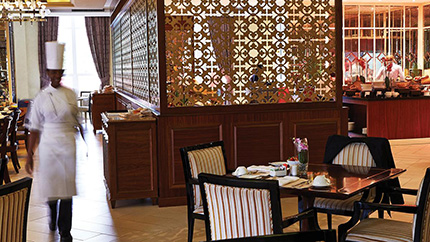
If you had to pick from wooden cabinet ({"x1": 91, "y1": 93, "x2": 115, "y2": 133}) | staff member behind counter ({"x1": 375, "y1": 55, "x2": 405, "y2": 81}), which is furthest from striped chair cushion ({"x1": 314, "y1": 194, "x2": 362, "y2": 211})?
staff member behind counter ({"x1": 375, "y1": 55, "x2": 405, "y2": 81})

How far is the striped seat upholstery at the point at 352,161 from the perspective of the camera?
431 centimetres

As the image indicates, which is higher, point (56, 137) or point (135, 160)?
point (56, 137)

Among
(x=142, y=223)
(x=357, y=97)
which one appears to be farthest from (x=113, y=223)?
(x=357, y=97)

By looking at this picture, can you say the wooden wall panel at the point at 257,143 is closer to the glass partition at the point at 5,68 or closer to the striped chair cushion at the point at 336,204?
the striped chair cushion at the point at 336,204

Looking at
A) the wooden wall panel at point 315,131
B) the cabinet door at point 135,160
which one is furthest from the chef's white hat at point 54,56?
the wooden wall panel at point 315,131

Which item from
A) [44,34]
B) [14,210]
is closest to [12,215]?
[14,210]

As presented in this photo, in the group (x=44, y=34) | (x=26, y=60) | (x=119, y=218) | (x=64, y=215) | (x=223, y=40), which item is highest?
(x=44, y=34)

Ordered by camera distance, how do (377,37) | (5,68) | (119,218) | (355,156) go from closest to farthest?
(355,156), (119,218), (5,68), (377,37)

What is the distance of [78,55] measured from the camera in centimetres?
1830

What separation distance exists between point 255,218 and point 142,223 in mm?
2675

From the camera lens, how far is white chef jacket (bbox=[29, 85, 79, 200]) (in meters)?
4.25

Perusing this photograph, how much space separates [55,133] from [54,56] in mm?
608

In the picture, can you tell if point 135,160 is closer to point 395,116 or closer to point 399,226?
point 399,226

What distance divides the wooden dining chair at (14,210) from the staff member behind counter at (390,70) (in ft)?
43.8
